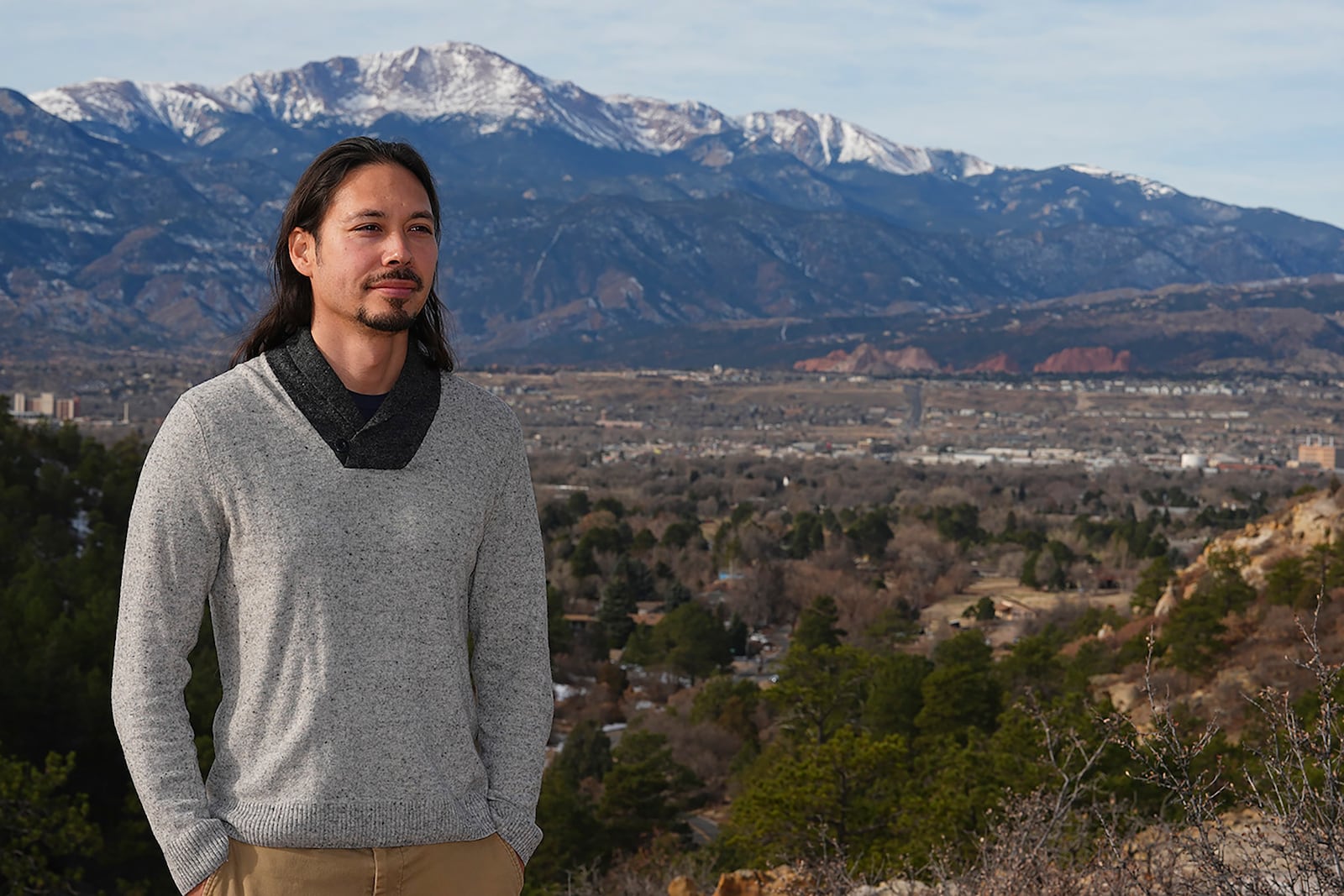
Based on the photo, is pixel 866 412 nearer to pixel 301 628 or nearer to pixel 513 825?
pixel 513 825

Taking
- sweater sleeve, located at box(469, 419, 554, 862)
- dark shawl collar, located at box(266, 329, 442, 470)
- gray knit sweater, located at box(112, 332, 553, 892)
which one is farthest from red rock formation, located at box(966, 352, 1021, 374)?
gray knit sweater, located at box(112, 332, 553, 892)

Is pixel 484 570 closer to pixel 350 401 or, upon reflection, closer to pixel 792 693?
pixel 350 401

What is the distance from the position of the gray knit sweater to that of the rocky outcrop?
178m

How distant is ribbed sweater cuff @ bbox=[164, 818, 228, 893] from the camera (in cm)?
240

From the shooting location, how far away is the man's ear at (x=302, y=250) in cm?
276

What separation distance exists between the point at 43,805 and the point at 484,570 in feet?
41.1

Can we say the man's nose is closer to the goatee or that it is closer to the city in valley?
the goatee

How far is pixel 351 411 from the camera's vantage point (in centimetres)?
259

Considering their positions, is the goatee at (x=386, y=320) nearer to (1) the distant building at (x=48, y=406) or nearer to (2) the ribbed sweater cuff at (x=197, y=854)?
(2) the ribbed sweater cuff at (x=197, y=854)

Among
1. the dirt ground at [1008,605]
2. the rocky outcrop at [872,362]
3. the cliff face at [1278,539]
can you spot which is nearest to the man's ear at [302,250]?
the cliff face at [1278,539]

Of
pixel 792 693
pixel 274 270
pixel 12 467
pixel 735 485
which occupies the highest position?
pixel 274 270

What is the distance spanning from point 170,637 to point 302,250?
759 millimetres

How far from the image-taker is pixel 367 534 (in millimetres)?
2512

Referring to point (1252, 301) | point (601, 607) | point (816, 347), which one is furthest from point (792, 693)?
point (1252, 301)
